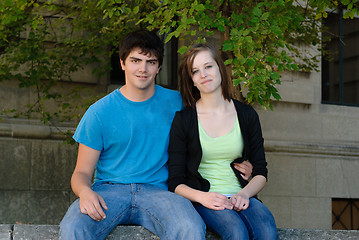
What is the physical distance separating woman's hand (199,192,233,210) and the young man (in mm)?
128

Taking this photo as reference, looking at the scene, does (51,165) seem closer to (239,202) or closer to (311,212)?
(311,212)

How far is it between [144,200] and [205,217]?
42 centimetres

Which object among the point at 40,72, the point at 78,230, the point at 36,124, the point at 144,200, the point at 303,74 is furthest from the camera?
the point at 303,74

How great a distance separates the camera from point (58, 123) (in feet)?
27.6

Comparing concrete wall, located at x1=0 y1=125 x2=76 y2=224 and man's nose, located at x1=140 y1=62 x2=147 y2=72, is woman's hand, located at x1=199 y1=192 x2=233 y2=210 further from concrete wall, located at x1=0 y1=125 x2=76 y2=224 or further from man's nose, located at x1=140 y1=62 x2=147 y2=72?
concrete wall, located at x1=0 y1=125 x2=76 y2=224

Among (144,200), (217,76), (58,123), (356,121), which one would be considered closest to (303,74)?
(356,121)

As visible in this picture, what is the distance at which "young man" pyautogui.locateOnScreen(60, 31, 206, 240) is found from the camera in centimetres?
353

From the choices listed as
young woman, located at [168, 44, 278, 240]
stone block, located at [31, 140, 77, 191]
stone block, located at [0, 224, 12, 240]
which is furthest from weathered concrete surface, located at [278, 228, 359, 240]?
stone block, located at [31, 140, 77, 191]

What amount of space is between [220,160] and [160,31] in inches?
87.3

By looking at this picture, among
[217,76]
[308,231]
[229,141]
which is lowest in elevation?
[308,231]

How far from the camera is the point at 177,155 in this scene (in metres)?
3.93

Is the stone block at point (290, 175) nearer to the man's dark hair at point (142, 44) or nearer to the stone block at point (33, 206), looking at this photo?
the stone block at point (33, 206)

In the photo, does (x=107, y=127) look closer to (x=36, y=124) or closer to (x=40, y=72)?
(x=40, y=72)

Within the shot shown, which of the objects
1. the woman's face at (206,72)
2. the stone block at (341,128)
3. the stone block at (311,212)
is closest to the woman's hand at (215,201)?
the woman's face at (206,72)
